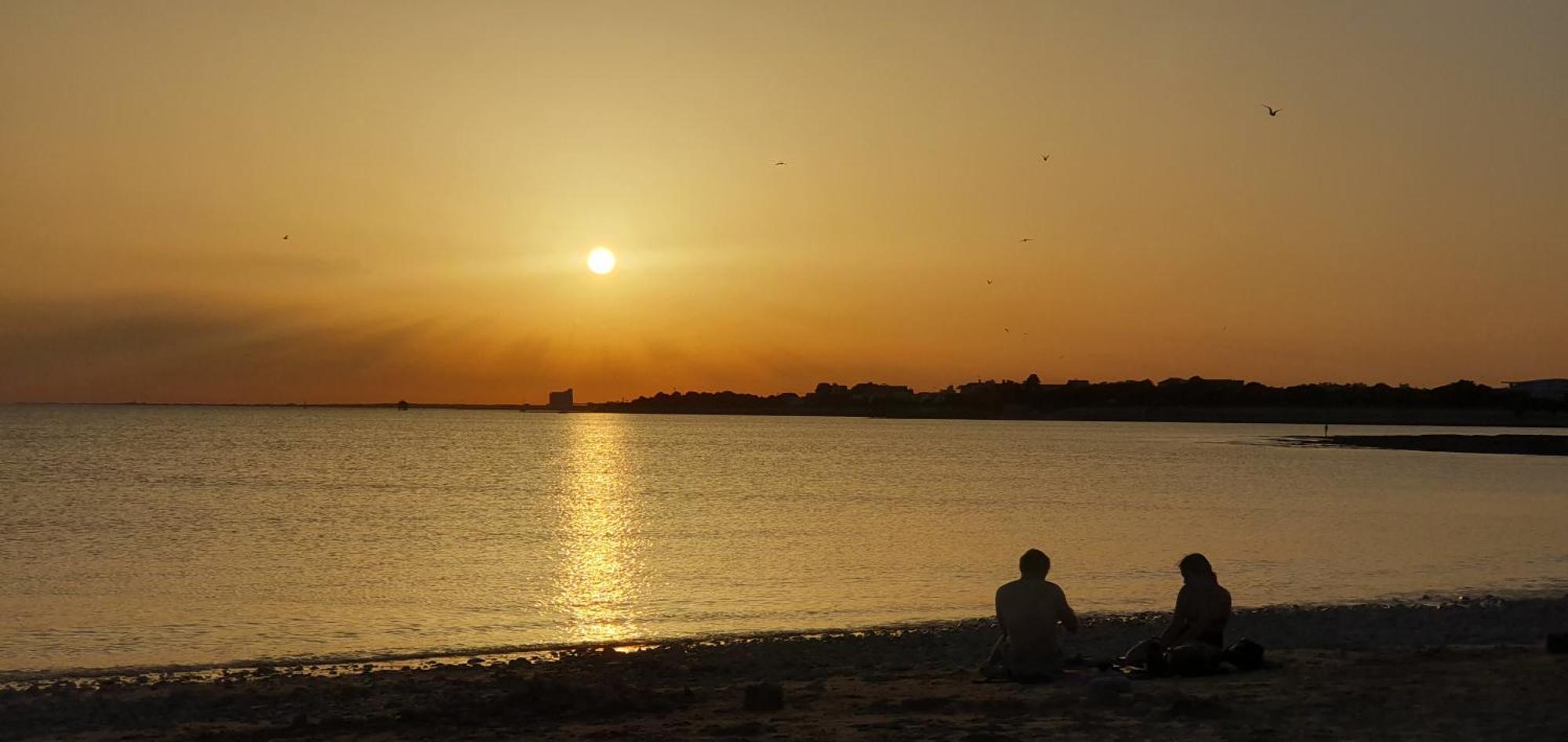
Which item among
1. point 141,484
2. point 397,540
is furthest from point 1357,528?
point 141,484

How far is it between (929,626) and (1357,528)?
2699 centimetres

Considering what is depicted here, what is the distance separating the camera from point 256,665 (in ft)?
64.1

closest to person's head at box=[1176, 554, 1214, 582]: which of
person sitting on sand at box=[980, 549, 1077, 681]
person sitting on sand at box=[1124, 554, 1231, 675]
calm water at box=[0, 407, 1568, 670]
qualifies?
person sitting on sand at box=[1124, 554, 1231, 675]

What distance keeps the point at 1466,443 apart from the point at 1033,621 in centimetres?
12954

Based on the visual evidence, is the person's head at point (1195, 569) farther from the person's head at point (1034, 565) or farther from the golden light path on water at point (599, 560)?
the golden light path on water at point (599, 560)

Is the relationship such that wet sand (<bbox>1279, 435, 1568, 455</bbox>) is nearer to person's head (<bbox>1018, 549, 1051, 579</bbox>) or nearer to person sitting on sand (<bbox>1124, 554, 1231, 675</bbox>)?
person sitting on sand (<bbox>1124, 554, 1231, 675</bbox>)

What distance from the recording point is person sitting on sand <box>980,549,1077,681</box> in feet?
47.8

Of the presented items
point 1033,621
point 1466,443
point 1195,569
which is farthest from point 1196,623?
point 1466,443

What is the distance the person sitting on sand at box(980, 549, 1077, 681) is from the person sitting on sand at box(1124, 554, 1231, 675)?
87cm

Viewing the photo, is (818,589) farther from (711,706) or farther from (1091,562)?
(711,706)

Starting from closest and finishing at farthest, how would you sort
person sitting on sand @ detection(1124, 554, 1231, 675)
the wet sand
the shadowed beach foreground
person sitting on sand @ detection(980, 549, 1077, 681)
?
the shadowed beach foreground
person sitting on sand @ detection(980, 549, 1077, 681)
person sitting on sand @ detection(1124, 554, 1231, 675)
the wet sand

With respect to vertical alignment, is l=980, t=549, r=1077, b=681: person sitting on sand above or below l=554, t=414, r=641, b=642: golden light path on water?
above

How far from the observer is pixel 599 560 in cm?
3534

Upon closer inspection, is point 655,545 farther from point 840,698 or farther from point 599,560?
point 840,698
